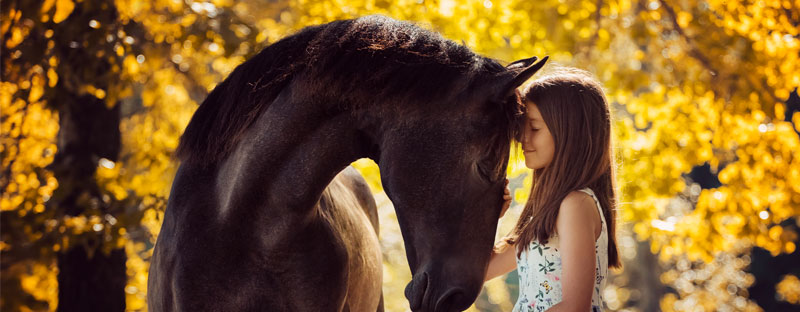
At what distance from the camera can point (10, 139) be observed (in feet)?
15.6

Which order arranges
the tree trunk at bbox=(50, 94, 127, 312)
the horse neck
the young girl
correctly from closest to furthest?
the horse neck
the young girl
the tree trunk at bbox=(50, 94, 127, 312)

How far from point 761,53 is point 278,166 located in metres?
3.59

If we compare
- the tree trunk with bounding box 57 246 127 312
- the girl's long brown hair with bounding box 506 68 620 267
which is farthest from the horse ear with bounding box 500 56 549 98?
the tree trunk with bounding box 57 246 127 312

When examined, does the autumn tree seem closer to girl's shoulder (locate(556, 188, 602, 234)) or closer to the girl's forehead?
the girl's forehead

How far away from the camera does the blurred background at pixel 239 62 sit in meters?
4.01

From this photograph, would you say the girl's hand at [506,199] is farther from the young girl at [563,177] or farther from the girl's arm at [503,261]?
the girl's arm at [503,261]

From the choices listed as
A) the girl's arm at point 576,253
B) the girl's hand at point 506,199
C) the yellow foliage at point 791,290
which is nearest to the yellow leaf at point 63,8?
the girl's hand at point 506,199

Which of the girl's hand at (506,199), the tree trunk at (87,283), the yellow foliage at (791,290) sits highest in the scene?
the girl's hand at (506,199)

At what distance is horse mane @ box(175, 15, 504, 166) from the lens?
174 centimetres

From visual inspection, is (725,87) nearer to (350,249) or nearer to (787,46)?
(787,46)

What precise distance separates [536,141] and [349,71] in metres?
0.72

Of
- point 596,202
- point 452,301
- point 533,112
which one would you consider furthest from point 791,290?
point 452,301

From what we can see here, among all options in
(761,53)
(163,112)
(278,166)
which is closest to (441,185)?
(278,166)

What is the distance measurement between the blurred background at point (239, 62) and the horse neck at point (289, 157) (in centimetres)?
187
